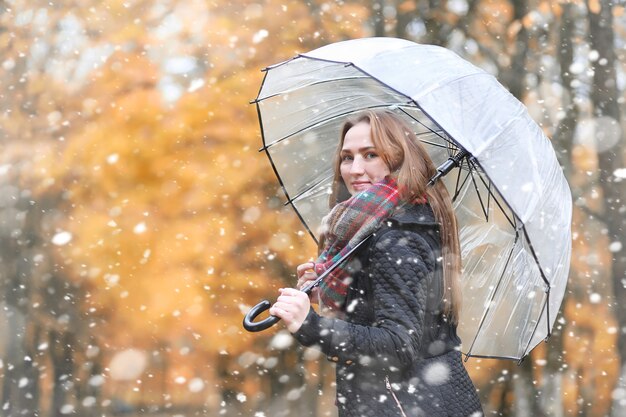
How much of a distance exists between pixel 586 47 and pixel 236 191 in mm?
4187

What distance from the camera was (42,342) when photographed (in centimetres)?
1098

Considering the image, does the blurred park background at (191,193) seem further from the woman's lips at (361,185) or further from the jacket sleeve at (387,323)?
the jacket sleeve at (387,323)

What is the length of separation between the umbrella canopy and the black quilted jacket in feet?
1.15

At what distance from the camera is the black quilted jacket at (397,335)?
220 centimetres

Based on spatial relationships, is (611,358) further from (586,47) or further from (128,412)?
(128,412)

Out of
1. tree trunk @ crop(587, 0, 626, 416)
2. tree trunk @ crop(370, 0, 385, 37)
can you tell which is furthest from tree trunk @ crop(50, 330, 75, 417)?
tree trunk @ crop(587, 0, 626, 416)

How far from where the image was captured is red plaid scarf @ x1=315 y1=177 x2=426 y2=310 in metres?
2.42

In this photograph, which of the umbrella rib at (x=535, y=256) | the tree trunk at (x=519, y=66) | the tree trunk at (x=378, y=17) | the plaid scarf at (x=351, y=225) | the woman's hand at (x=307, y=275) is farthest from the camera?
the tree trunk at (x=378, y=17)

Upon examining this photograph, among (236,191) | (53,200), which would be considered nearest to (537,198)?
(236,191)

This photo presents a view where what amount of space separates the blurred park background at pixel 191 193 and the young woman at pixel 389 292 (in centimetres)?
552

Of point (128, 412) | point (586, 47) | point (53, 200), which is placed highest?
point (586, 47)

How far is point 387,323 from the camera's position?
2.19 m

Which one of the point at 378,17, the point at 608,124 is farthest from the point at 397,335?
the point at 378,17

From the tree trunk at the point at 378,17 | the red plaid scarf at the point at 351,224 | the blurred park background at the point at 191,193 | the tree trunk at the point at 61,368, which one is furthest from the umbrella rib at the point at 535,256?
the tree trunk at the point at 61,368
